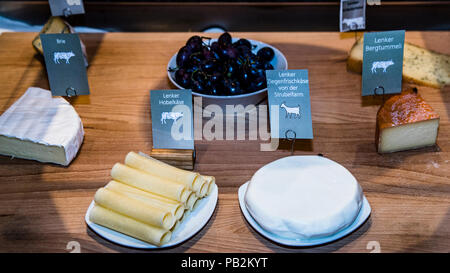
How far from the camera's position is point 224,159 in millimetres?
1348

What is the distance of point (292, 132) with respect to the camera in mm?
1278

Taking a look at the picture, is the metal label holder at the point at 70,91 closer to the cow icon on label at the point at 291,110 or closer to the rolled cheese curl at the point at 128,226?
the rolled cheese curl at the point at 128,226

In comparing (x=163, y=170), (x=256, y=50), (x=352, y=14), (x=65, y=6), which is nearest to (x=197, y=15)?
(x=256, y=50)

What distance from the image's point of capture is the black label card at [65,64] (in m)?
1.44

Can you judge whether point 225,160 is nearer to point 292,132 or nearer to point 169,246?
point 292,132

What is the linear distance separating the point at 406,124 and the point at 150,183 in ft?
2.32

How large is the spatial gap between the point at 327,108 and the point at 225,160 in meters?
0.42

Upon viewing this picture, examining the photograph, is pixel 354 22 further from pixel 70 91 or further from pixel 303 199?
pixel 70 91

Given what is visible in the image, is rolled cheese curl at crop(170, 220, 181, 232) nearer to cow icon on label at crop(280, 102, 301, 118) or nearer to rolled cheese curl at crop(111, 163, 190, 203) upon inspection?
rolled cheese curl at crop(111, 163, 190, 203)

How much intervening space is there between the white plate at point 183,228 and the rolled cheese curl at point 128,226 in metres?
0.01
